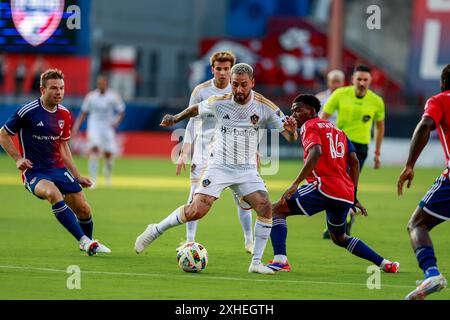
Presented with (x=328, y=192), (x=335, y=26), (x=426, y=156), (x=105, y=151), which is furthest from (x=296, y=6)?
(x=328, y=192)

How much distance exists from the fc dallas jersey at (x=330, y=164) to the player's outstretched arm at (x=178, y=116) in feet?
4.29

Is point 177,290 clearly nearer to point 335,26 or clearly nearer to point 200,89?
point 200,89

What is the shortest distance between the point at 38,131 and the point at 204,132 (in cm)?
220

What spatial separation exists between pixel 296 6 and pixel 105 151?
23.5 meters

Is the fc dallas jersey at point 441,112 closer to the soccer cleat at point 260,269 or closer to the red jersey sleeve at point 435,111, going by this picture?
the red jersey sleeve at point 435,111

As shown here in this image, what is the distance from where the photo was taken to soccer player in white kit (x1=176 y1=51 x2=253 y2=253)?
1339cm

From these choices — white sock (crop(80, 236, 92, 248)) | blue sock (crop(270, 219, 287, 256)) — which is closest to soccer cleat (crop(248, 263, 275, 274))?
blue sock (crop(270, 219, 287, 256))

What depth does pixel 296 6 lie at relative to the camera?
48688mm

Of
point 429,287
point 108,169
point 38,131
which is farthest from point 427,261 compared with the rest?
point 108,169

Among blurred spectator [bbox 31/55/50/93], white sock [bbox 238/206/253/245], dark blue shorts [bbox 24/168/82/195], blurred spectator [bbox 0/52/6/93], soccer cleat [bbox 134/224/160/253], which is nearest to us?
soccer cleat [bbox 134/224/160/253]

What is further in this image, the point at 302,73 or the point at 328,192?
the point at 302,73

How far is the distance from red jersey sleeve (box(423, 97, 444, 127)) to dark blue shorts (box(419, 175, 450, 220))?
57 cm

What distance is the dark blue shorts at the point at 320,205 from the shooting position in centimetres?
1177

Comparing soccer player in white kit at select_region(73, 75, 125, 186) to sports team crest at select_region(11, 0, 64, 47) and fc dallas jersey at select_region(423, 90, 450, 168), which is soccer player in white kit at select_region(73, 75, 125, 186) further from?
fc dallas jersey at select_region(423, 90, 450, 168)
